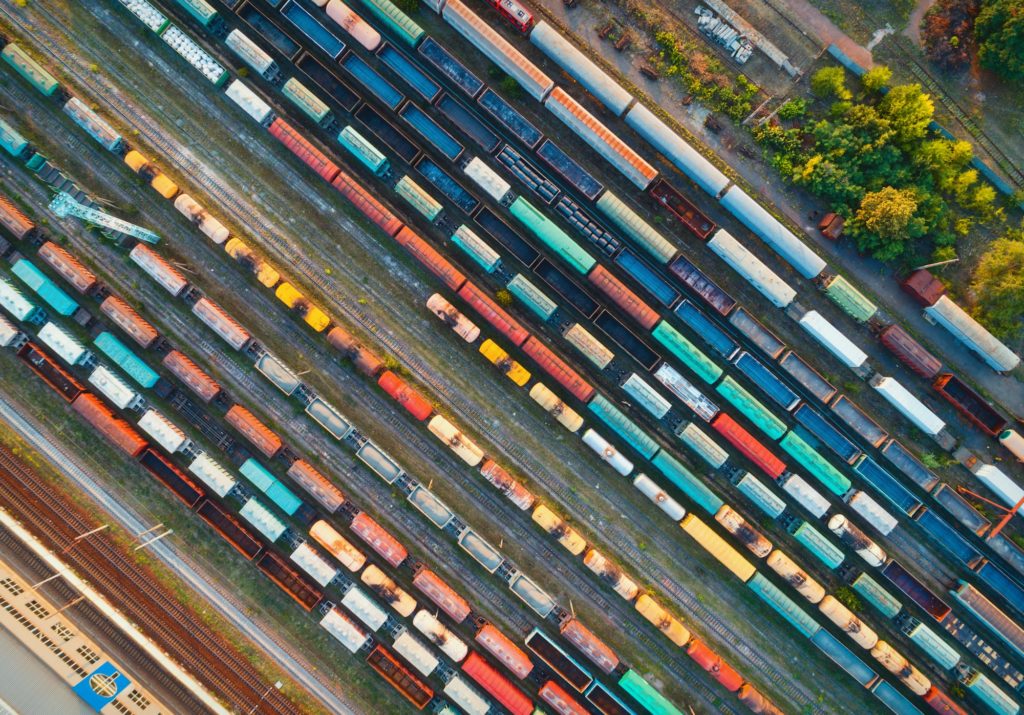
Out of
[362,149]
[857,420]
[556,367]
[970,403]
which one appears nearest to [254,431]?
[362,149]

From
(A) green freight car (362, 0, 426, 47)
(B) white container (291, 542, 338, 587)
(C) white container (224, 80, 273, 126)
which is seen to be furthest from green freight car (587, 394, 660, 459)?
(C) white container (224, 80, 273, 126)

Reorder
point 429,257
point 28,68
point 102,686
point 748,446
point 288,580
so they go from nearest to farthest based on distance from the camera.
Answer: point 102,686 < point 429,257 < point 28,68 < point 748,446 < point 288,580

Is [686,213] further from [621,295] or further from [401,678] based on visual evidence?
[401,678]

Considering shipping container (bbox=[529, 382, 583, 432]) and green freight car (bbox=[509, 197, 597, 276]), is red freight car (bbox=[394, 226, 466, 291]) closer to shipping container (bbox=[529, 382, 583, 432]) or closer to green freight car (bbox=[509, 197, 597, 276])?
green freight car (bbox=[509, 197, 597, 276])

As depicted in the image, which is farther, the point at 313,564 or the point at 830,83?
the point at 830,83

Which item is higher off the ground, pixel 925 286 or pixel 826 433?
pixel 925 286

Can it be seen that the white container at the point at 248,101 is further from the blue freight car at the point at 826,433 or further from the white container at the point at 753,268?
the blue freight car at the point at 826,433
